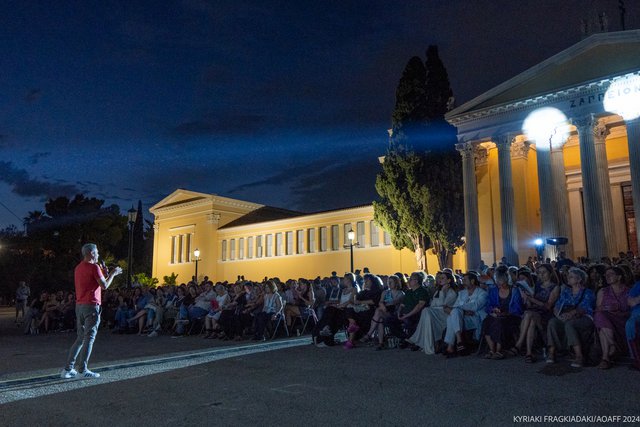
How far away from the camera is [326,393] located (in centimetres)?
527

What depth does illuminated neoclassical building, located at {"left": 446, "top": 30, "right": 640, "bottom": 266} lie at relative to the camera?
57.7ft

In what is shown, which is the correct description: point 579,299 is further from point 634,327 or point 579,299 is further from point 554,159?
point 554,159

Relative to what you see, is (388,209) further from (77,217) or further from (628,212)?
(77,217)

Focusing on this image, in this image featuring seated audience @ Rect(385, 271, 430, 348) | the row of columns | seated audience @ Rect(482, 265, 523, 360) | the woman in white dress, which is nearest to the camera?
seated audience @ Rect(482, 265, 523, 360)

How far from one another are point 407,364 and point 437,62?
20.4 m

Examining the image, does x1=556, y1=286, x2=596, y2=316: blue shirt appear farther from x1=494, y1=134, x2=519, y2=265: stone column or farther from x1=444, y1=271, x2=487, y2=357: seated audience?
x1=494, y1=134, x2=519, y2=265: stone column

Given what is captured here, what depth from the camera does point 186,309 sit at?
13.3 metres

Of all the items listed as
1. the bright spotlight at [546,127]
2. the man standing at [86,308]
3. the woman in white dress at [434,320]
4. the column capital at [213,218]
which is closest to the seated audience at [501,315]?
the woman in white dress at [434,320]

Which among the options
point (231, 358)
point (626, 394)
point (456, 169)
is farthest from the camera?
point (456, 169)

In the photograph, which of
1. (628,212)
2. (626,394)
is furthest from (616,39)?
(626,394)

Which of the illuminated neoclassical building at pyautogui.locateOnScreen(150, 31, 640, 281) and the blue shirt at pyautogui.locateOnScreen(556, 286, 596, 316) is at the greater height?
the illuminated neoclassical building at pyautogui.locateOnScreen(150, 31, 640, 281)

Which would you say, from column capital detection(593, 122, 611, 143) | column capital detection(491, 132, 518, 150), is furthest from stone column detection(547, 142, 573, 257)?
column capital detection(491, 132, 518, 150)

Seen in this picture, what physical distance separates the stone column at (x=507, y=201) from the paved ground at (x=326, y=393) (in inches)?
530

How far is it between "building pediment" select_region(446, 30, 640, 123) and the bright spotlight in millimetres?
779
